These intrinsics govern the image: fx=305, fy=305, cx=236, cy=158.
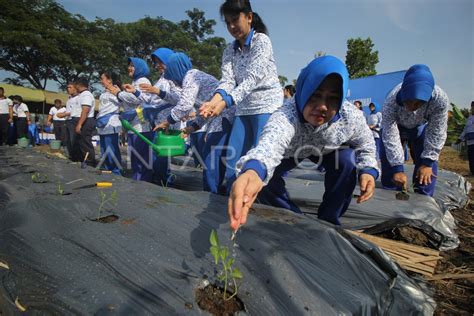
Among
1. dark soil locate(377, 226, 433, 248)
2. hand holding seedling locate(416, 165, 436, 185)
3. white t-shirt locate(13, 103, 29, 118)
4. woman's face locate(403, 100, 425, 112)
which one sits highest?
woman's face locate(403, 100, 425, 112)

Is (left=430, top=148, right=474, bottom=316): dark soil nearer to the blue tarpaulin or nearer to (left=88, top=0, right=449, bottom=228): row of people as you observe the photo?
(left=88, top=0, right=449, bottom=228): row of people

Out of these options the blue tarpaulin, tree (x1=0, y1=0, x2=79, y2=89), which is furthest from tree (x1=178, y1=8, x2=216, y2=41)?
the blue tarpaulin

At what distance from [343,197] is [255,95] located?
37.5 inches

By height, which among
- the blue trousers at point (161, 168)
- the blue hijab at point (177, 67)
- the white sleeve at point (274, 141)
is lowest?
the blue trousers at point (161, 168)

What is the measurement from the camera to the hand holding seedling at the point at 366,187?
144 cm

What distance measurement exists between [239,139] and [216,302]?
1.58 meters

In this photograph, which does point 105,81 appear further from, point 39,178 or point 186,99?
point 39,178

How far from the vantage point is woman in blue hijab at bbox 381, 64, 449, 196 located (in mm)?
2398

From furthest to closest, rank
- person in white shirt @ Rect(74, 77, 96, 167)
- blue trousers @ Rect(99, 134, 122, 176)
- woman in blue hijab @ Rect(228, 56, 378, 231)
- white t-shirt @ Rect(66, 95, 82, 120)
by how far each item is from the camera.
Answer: white t-shirt @ Rect(66, 95, 82, 120) → person in white shirt @ Rect(74, 77, 96, 167) → blue trousers @ Rect(99, 134, 122, 176) → woman in blue hijab @ Rect(228, 56, 378, 231)

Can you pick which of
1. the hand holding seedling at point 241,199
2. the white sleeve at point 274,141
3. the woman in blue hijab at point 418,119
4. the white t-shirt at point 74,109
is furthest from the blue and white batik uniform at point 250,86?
the white t-shirt at point 74,109

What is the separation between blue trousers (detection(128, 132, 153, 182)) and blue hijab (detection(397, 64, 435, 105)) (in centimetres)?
254

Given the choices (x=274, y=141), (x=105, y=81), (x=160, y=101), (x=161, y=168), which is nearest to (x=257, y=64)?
(x=274, y=141)

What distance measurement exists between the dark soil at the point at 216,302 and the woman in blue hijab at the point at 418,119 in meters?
2.03

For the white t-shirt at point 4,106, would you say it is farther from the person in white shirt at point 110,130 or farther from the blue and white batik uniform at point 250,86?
the blue and white batik uniform at point 250,86
